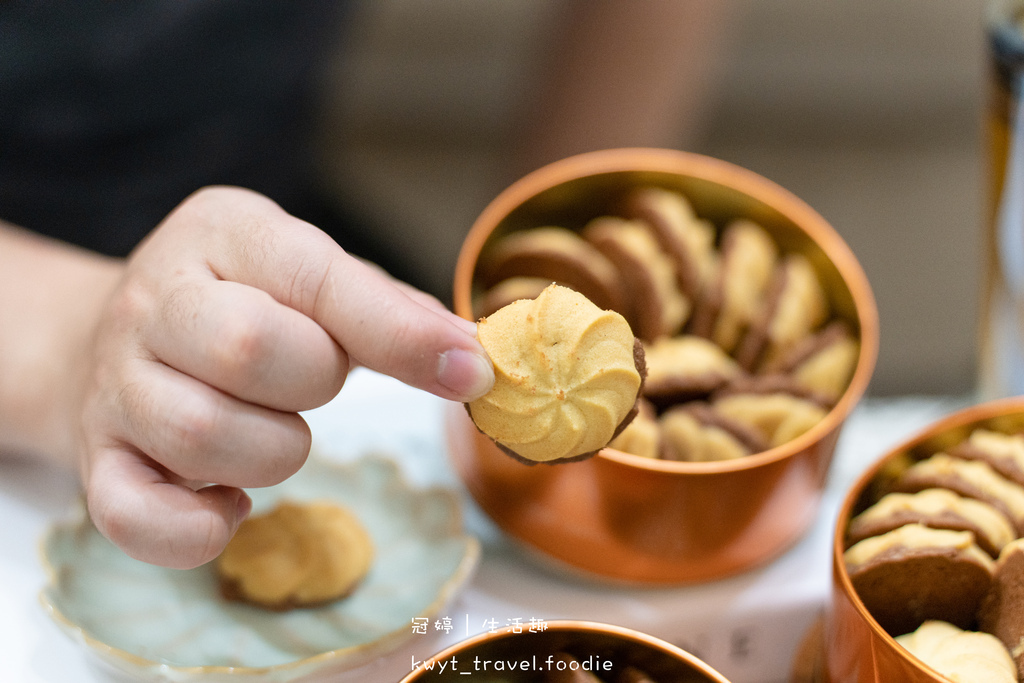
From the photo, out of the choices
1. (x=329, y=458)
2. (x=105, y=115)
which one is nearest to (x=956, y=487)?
(x=329, y=458)

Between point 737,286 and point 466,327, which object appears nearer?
point 466,327

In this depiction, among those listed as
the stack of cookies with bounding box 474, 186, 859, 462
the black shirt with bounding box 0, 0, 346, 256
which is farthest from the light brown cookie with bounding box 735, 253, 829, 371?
the black shirt with bounding box 0, 0, 346, 256

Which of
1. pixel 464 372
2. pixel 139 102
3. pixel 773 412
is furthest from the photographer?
pixel 139 102

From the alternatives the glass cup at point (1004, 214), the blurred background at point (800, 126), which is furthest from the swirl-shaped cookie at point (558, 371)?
the blurred background at point (800, 126)

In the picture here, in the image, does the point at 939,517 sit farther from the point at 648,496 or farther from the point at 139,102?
the point at 139,102

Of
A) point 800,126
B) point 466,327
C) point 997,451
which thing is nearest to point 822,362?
point 997,451

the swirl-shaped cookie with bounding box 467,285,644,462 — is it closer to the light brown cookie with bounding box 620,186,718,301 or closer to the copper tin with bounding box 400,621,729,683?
the copper tin with bounding box 400,621,729,683

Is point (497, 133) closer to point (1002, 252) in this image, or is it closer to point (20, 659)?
point (1002, 252)

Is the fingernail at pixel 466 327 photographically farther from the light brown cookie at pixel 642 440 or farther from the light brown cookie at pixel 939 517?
the light brown cookie at pixel 939 517
